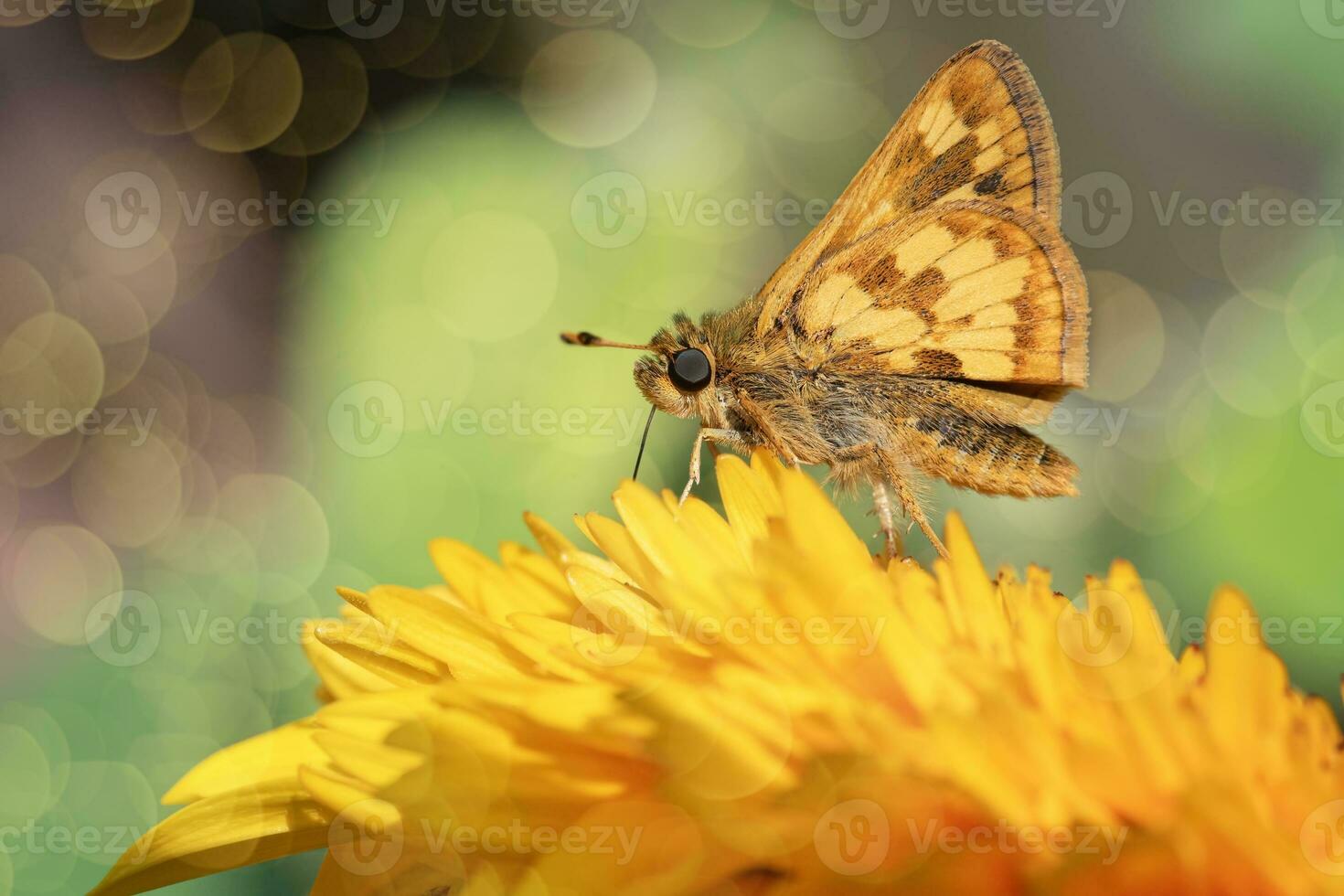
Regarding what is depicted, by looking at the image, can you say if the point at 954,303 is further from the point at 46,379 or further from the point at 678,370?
the point at 46,379

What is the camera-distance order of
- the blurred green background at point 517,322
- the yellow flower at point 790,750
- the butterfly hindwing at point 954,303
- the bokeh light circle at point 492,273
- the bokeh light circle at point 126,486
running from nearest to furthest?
1. the yellow flower at point 790,750
2. the butterfly hindwing at point 954,303
3. the blurred green background at point 517,322
4. the bokeh light circle at point 492,273
5. the bokeh light circle at point 126,486

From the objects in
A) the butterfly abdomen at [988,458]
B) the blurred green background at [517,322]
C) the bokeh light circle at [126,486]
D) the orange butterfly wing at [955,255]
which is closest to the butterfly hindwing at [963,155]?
the orange butterfly wing at [955,255]

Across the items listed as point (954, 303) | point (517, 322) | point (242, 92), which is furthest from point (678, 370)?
point (242, 92)

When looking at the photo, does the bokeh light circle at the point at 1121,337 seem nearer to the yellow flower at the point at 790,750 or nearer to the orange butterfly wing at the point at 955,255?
the orange butterfly wing at the point at 955,255

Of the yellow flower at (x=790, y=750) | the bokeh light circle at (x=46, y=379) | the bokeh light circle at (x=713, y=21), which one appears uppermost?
the bokeh light circle at (x=713, y=21)

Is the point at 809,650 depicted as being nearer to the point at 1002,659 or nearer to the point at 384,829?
the point at 1002,659

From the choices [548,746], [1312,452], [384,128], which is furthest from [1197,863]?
[384,128]
